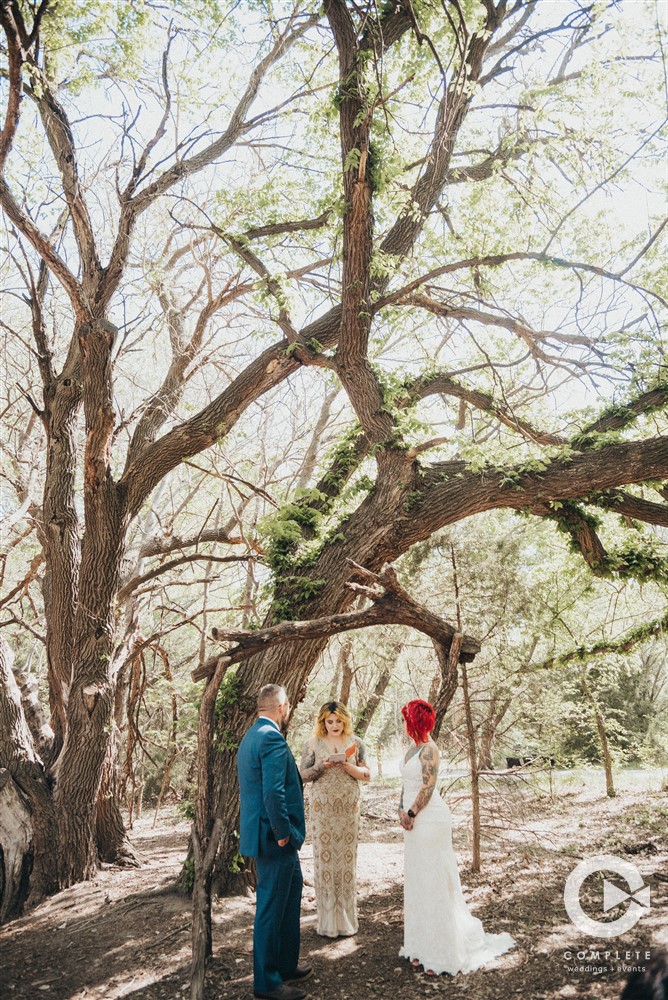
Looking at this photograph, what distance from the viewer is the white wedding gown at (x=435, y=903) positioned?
14.1ft

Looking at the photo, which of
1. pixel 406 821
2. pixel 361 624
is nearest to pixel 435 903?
pixel 406 821

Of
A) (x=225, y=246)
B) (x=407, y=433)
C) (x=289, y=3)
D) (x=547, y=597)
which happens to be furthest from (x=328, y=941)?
(x=289, y=3)

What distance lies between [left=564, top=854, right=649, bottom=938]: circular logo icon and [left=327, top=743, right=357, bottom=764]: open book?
86.8 inches

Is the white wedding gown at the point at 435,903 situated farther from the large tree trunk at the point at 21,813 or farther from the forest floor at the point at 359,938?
the large tree trunk at the point at 21,813

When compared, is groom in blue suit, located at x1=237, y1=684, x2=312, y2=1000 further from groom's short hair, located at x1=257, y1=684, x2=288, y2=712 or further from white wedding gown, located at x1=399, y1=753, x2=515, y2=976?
white wedding gown, located at x1=399, y1=753, x2=515, y2=976

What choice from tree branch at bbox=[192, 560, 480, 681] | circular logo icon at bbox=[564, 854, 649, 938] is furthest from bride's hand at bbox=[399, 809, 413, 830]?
circular logo icon at bbox=[564, 854, 649, 938]

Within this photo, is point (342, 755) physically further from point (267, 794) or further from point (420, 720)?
point (267, 794)

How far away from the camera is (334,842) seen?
5023 millimetres

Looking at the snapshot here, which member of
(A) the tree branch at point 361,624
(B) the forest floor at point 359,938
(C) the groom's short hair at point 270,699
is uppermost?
(A) the tree branch at point 361,624

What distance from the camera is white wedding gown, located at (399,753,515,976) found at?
4.29m

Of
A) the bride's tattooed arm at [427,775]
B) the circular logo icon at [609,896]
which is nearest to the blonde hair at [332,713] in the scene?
the bride's tattooed arm at [427,775]

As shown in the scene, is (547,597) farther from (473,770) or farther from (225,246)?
(225,246)

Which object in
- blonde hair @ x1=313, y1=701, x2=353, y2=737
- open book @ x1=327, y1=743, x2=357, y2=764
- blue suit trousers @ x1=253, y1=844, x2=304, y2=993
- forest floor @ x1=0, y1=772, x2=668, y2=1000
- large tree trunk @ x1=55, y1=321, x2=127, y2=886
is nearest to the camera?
blue suit trousers @ x1=253, y1=844, x2=304, y2=993

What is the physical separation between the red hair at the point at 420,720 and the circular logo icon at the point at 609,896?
2038 mm
